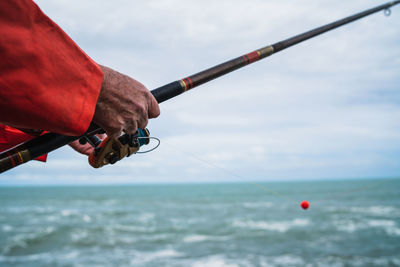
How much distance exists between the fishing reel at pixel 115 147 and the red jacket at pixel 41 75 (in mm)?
642

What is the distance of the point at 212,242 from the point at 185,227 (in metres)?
4.45

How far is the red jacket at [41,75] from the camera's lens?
2.93 ft

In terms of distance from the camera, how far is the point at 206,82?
6.66 ft

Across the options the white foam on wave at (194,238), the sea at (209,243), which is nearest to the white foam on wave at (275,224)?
the sea at (209,243)

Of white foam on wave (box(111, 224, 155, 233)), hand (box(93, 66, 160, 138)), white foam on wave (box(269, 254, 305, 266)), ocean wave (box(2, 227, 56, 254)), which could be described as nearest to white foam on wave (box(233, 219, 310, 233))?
white foam on wave (box(111, 224, 155, 233))

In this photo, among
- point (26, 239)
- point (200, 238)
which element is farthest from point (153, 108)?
point (26, 239)

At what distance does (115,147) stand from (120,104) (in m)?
0.64

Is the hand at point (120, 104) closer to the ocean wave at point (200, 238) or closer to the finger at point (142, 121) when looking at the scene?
the finger at point (142, 121)

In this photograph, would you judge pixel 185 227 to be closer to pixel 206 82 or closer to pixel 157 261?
pixel 157 261

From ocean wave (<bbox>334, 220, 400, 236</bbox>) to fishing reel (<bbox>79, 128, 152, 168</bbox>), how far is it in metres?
14.6

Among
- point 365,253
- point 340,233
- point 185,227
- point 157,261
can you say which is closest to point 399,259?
point 365,253

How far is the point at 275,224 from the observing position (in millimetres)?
17484

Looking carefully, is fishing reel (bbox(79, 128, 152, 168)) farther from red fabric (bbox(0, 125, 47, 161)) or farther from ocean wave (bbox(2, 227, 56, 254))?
ocean wave (bbox(2, 227, 56, 254))

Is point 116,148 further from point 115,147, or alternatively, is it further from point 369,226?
point 369,226
